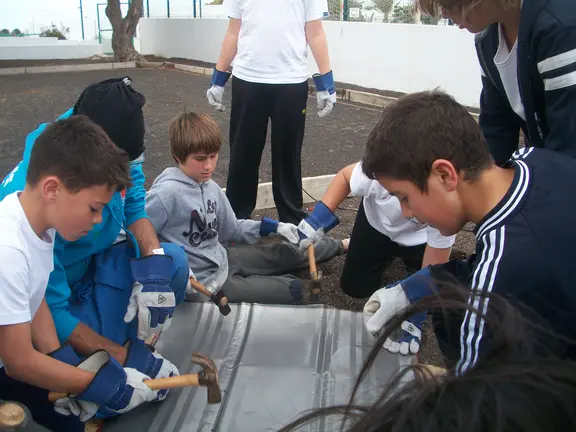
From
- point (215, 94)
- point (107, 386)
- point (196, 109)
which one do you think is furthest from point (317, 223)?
point (196, 109)

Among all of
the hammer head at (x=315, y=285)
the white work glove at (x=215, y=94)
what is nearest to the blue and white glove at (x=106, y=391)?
the hammer head at (x=315, y=285)

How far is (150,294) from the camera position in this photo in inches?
79.1

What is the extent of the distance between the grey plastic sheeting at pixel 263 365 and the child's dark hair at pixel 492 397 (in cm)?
135

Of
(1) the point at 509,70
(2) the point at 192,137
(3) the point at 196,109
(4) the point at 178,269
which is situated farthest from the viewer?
(3) the point at 196,109

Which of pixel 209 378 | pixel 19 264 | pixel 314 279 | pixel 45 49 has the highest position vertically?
pixel 19 264

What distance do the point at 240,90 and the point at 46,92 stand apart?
7367mm

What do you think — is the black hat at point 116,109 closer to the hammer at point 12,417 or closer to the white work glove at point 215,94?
the hammer at point 12,417

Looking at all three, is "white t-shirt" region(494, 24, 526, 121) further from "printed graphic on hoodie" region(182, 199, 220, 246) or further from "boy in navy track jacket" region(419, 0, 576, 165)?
"printed graphic on hoodie" region(182, 199, 220, 246)

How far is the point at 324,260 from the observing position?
3291mm

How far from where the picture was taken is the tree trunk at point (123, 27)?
48.7ft

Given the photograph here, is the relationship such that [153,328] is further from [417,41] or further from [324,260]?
[417,41]

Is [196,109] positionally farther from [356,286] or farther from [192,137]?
[356,286]

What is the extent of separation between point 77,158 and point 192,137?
3.57 feet

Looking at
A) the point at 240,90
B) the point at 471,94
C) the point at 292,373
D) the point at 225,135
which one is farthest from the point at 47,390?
the point at 471,94
